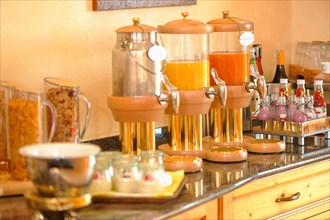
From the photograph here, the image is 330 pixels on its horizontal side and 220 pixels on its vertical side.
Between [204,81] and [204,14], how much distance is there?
672 mm

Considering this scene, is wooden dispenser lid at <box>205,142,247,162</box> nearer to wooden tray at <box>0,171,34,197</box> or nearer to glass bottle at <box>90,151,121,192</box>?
glass bottle at <box>90,151,121,192</box>

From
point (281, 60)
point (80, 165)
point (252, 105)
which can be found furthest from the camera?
point (281, 60)

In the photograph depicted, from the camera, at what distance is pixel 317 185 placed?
3.07 metres

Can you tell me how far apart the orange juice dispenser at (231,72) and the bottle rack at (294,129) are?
189 millimetres

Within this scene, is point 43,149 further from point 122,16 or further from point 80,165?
point 122,16

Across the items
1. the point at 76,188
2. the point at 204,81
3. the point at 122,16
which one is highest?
the point at 122,16

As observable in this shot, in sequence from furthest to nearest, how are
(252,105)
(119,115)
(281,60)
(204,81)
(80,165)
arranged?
1. (281,60)
2. (252,105)
3. (204,81)
4. (119,115)
5. (80,165)

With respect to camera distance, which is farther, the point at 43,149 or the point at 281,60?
the point at 281,60

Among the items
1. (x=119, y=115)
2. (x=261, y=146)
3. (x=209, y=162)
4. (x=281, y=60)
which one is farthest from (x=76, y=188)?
(x=281, y=60)

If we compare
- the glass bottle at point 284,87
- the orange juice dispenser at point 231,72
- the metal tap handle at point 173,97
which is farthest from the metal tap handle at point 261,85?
the metal tap handle at point 173,97

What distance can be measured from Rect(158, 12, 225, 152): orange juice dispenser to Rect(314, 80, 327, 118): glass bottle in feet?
1.96

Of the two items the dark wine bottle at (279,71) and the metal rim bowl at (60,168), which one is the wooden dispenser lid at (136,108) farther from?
the dark wine bottle at (279,71)

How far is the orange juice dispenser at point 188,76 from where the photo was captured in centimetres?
285

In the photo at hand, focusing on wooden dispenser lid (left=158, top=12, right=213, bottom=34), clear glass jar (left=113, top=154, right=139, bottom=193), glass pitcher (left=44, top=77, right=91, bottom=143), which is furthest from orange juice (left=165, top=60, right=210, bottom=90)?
clear glass jar (left=113, top=154, right=139, bottom=193)
